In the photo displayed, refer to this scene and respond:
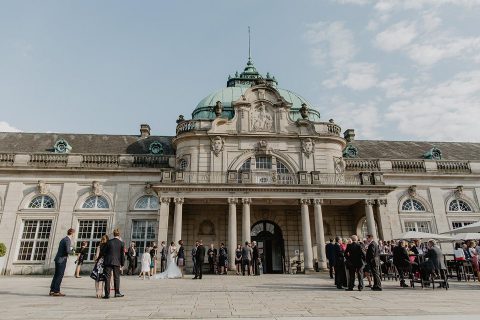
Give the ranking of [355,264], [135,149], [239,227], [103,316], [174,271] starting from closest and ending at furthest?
1. [103,316]
2. [355,264]
3. [174,271]
4. [239,227]
5. [135,149]

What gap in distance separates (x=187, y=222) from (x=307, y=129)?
1109 cm

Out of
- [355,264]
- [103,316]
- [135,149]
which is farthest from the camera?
[135,149]

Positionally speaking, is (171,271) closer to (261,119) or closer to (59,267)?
(59,267)

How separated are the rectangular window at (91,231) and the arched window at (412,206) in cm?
2230

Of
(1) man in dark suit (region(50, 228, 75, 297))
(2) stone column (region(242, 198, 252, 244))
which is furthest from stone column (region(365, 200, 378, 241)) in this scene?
(1) man in dark suit (region(50, 228, 75, 297))

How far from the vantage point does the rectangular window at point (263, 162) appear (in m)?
24.8

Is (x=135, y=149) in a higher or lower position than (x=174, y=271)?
higher

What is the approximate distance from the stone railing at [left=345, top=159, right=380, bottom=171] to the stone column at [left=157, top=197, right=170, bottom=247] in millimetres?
14493

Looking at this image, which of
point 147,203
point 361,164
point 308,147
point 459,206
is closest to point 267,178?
point 308,147

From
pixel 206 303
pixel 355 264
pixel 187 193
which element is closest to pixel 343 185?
pixel 187 193

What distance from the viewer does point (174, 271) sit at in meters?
16.3

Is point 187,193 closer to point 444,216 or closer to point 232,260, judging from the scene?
point 232,260

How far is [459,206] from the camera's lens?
26.5 metres

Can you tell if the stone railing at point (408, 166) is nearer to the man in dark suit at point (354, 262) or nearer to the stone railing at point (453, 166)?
the stone railing at point (453, 166)
